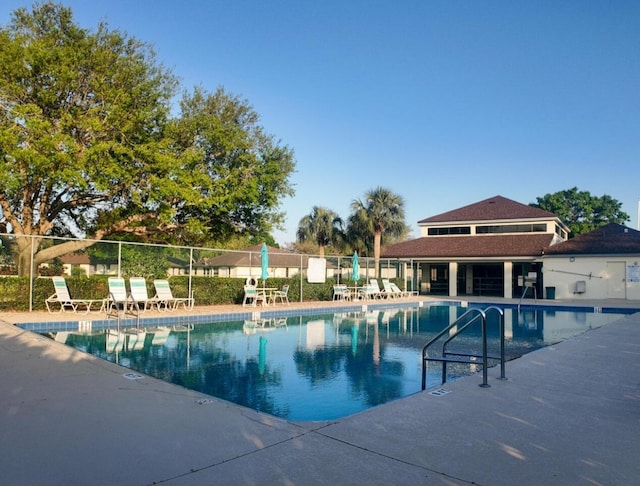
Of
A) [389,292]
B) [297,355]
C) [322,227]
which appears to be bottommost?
[297,355]

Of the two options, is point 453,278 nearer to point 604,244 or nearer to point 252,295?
point 604,244

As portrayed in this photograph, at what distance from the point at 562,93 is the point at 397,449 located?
62.2ft

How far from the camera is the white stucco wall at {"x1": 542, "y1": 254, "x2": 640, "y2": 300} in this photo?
23219 mm

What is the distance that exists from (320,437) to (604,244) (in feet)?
83.3

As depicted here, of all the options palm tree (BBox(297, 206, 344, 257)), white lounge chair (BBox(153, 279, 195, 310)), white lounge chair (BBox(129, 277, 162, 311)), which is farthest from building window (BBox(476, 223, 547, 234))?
white lounge chair (BBox(129, 277, 162, 311))

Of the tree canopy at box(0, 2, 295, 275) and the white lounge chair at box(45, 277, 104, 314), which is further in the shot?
the tree canopy at box(0, 2, 295, 275)

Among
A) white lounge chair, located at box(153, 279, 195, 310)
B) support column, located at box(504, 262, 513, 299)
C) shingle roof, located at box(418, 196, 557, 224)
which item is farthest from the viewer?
shingle roof, located at box(418, 196, 557, 224)

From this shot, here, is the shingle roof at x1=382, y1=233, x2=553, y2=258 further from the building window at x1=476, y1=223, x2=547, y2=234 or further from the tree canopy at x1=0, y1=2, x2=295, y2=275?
the tree canopy at x1=0, y1=2, x2=295, y2=275

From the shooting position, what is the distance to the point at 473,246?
28.0 m

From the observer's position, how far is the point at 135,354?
8.64 metres

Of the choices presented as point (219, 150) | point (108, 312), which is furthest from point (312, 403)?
point (219, 150)

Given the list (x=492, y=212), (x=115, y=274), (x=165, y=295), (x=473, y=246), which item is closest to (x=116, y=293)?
(x=165, y=295)

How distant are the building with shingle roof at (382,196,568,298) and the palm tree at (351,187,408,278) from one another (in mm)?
1090

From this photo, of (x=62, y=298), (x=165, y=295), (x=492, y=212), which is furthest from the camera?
(x=492, y=212)
